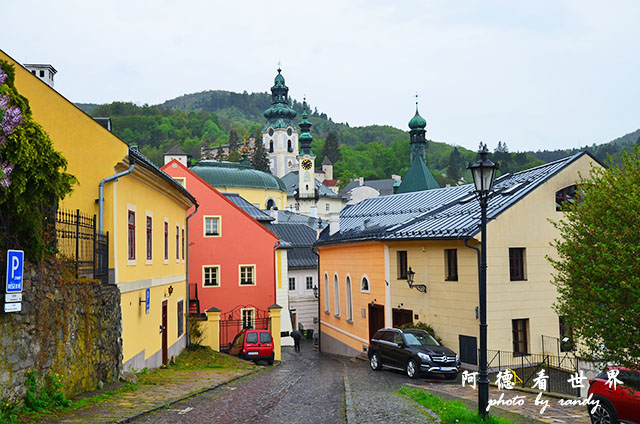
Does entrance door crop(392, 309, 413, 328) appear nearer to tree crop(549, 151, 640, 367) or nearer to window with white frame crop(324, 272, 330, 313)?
window with white frame crop(324, 272, 330, 313)

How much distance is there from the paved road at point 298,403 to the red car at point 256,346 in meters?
5.73

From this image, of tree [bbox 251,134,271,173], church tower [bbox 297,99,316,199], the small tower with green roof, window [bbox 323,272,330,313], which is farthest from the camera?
tree [bbox 251,134,271,173]

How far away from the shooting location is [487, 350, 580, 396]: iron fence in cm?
1917

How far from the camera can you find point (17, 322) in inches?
356

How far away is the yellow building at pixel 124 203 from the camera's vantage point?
13.8m

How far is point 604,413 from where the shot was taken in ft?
37.1

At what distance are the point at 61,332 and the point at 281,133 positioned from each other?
123239 mm

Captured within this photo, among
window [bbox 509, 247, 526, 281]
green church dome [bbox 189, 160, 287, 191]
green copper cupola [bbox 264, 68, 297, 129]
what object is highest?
green copper cupola [bbox 264, 68, 297, 129]

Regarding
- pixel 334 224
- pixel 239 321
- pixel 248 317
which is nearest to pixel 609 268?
pixel 334 224

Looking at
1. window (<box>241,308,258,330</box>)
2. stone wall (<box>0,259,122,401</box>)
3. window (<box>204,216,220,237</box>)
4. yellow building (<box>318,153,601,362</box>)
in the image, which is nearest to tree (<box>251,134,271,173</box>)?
window (<box>204,216,220,237</box>)

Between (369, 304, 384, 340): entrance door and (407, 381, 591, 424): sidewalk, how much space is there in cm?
777

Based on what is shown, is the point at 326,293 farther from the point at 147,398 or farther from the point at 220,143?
the point at 220,143

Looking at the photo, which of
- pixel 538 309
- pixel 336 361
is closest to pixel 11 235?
pixel 538 309

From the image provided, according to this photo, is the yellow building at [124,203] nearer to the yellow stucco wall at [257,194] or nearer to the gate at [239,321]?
the gate at [239,321]
